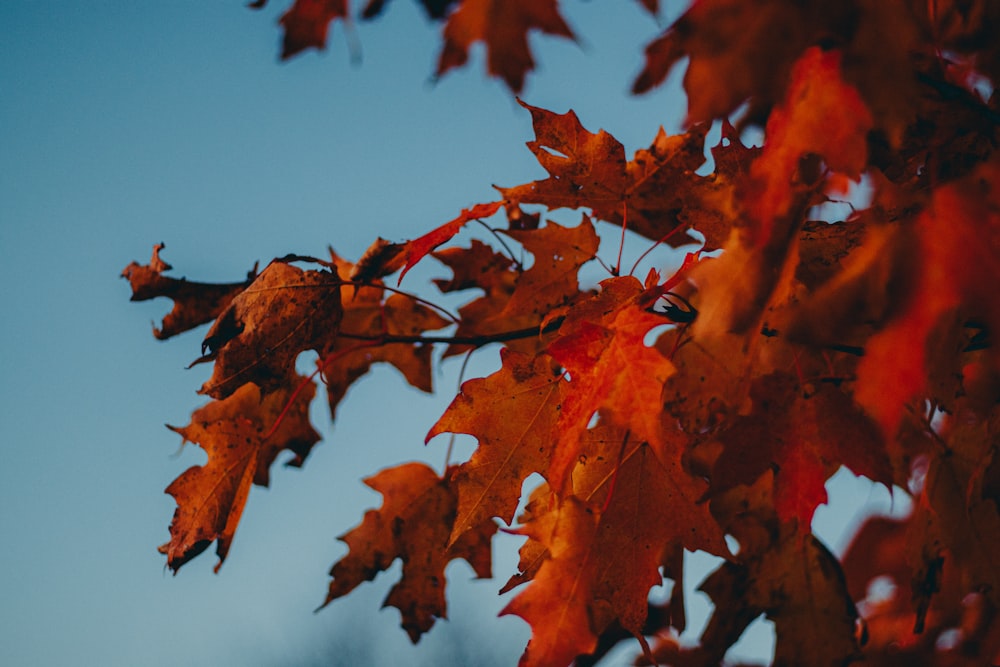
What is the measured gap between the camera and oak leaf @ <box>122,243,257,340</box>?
1.49 meters

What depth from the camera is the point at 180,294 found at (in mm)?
1491

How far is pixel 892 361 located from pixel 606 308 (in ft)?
1.52

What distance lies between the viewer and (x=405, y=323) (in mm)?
1700

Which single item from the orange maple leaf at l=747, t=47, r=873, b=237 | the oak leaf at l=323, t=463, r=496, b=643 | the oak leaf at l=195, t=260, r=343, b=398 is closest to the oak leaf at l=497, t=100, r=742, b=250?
the orange maple leaf at l=747, t=47, r=873, b=237

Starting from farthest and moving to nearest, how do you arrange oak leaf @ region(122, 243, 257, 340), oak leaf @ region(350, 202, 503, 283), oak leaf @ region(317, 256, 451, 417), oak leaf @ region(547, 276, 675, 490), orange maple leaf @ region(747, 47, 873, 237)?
oak leaf @ region(317, 256, 451, 417)
oak leaf @ region(122, 243, 257, 340)
oak leaf @ region(350, 202, 503, 283)
oak leaf @ region(547, 276, 675, 490)
orange maple leaf @ region(747, 47, 873, 237)

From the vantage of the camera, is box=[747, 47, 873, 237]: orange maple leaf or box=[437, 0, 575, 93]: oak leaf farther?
box=[437, 0, 575, 93]: oak leaf

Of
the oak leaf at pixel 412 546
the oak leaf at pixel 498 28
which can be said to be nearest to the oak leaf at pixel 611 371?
the oak leaf at pixel 498 28

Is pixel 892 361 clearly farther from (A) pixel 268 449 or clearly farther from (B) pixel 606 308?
(A) pixel 268 449

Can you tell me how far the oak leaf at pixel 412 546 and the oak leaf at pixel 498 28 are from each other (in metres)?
0.84

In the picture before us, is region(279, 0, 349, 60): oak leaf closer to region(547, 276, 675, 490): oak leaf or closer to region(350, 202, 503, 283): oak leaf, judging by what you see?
region(350, 202, 503, 283): oak leaf

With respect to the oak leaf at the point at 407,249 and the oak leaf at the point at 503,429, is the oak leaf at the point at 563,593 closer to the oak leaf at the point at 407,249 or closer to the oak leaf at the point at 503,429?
the oak leaf at the point at 503,429

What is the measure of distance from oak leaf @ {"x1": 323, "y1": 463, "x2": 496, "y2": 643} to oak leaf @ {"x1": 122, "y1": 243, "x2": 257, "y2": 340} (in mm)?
470

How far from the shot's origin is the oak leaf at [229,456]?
1.37 m

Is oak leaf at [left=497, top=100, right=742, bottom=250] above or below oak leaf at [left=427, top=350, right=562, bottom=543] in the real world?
above
